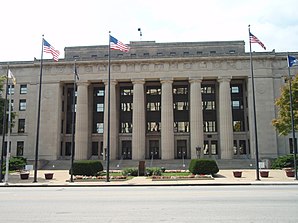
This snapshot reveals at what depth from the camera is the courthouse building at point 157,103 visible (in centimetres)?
5444

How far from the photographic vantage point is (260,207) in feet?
36.5

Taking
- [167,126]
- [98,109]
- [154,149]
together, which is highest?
[98,109]

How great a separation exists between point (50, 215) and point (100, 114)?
54.3m

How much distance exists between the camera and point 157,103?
64188mm

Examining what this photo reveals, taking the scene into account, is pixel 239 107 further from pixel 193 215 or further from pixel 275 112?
pixel 193 215

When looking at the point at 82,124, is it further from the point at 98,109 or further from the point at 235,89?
the point at 235,89

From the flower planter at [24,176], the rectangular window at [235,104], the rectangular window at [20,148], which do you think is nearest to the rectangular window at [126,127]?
the rectangular window at [20,148]

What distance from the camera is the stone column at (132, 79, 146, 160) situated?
5412 centimetres

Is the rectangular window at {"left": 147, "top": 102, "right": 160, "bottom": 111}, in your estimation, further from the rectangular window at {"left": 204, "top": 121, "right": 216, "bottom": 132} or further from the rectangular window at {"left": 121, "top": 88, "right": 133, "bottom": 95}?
the rectangular window at {"left": 204, "top": 121, "right": 216, "bottom": 132}

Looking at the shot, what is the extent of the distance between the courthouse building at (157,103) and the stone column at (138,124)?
183 mm

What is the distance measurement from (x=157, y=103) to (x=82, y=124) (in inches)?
668

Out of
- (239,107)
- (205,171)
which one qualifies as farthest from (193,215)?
(239,107)

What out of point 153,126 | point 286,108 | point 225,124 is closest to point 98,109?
point 153,126

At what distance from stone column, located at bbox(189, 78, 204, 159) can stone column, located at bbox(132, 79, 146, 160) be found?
29.4 ft
